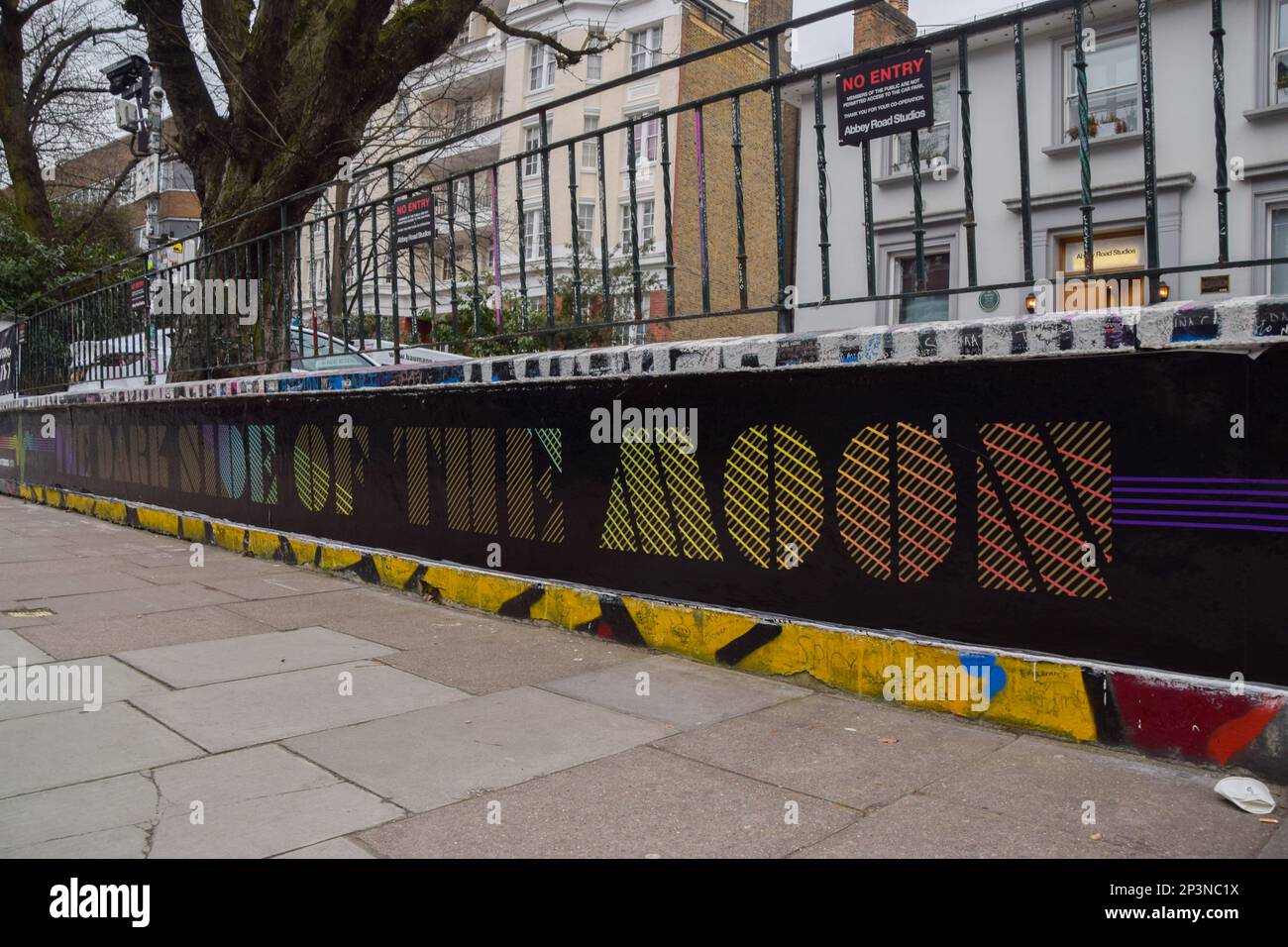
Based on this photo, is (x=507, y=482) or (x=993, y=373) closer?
(x=993, y=373)

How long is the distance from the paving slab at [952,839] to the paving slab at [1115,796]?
0.22 ft

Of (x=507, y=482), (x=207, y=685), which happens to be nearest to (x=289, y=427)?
(x=507, y=482)

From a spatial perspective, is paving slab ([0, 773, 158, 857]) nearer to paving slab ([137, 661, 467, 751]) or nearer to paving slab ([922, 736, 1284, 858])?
paving slab ([137, 661, 467, 751])

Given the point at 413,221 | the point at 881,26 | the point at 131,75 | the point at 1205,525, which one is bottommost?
the point at 1205,525

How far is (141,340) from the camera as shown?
11.2 metres

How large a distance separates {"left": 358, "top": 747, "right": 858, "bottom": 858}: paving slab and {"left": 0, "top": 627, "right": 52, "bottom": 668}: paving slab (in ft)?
10.2

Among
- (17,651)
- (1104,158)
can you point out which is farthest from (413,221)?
(1104,158)

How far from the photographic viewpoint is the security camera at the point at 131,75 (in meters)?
14.5

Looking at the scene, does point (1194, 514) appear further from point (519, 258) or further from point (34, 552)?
point (34, 552)

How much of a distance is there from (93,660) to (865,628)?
3805mm

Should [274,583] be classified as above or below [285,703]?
above

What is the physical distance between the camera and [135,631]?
5.78 metres

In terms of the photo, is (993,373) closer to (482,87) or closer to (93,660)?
(93,660)

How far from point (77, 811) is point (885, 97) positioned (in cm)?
392
